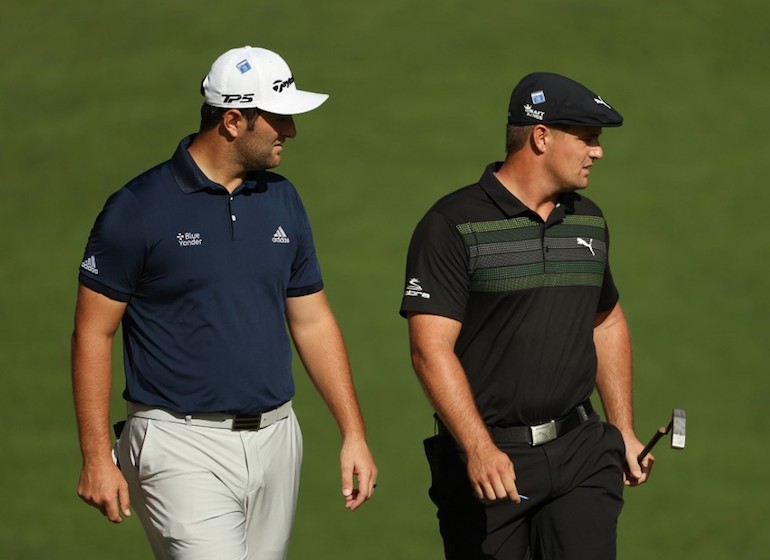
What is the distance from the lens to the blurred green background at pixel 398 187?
8.56 m

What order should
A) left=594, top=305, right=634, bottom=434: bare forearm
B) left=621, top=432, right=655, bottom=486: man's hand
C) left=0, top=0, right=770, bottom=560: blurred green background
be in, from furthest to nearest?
1. left=0, top=0, right=770, bottom=560: blurred green background
2. left=594, top=305, right=634, bottom=434: bare forearm
3. left=621, top=432, right=655, bottom=486: man's hand

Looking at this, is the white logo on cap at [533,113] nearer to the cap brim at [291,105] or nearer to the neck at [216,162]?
the cap brim at [291,105]

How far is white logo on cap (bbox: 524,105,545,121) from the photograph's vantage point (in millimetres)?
6004

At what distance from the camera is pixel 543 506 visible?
600 cm

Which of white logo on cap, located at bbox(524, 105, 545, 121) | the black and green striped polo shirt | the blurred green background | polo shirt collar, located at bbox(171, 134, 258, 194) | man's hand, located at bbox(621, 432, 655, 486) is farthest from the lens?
the blurred green background

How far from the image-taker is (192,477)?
221 inches

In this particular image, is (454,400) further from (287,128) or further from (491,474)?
(287,128)

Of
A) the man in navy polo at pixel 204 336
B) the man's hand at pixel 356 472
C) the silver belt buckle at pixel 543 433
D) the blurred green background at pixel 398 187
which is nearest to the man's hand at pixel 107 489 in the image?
the man in navy polo at pixel 204 336

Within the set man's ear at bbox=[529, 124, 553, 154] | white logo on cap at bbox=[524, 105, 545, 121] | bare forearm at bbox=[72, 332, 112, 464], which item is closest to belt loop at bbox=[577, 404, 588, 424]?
man's ear at bbox=[529, 124, 553, 154]

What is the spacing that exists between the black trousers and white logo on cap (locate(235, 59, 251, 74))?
1.50 metres

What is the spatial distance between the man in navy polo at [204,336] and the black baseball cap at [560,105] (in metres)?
0.83

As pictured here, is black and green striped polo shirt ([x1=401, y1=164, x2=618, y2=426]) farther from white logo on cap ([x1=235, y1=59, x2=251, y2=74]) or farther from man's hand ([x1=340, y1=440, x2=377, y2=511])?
white logo on cap ([x1=235, y1=59, x2=251, y2=74])

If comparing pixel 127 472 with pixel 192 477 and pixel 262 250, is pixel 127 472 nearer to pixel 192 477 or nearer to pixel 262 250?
pixel 192 477

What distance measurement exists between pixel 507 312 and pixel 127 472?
1.43m
